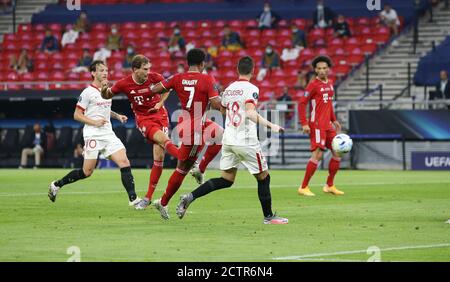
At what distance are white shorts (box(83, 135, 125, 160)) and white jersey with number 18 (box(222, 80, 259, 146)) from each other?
370 cm

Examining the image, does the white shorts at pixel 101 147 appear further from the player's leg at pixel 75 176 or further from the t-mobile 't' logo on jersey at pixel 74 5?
the t-mobile 't' logo on jersey at pixel 74 5

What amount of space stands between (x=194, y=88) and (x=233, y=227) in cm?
221

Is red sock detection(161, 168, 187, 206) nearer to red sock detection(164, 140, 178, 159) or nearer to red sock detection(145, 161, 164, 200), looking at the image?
red sock detection(164, 140, 178, 159)

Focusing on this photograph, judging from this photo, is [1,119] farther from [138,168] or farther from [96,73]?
[96,73]

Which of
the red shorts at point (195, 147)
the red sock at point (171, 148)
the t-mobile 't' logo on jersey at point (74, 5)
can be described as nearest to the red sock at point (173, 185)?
the red shorts at point (195, 147)

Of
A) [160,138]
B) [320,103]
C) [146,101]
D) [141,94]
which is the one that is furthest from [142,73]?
[320,103]

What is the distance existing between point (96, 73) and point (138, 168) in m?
18.3

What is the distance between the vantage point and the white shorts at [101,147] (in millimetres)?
17531

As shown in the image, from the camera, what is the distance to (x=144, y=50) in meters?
41.5

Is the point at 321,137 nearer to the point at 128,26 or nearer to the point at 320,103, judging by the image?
the point at 320,103

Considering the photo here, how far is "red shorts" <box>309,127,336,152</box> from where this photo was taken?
2081cm

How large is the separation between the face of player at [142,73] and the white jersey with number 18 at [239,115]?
93.2 inches

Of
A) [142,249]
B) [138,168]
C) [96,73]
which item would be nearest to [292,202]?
[96,73]
